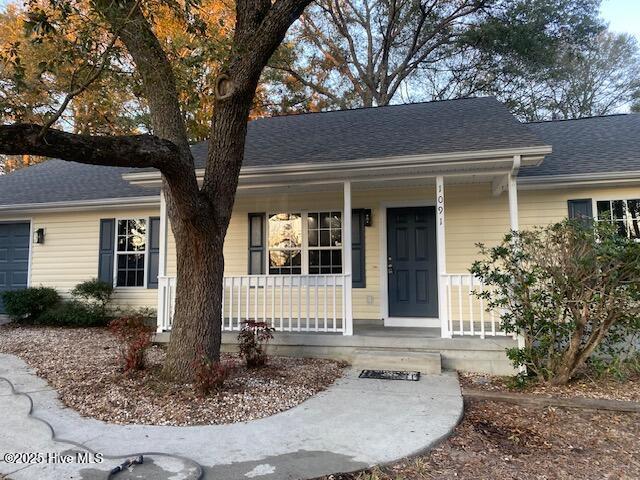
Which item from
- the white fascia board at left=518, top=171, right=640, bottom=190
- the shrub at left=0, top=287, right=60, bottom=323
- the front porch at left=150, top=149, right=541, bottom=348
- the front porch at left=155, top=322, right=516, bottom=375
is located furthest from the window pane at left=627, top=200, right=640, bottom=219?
the shrub at left=0, top=287, right=60, bottom=323

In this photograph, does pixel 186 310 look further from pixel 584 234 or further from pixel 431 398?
pixel 584 234

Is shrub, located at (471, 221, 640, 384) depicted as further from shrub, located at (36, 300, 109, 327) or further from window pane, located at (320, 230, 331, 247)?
shrub, located at (36, 300, 109, 327)

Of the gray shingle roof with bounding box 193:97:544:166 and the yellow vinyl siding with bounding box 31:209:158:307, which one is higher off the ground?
the gray shingle roof with bounding box 193:97:544:166

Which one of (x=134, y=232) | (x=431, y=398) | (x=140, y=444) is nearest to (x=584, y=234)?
(x=431, y=398)

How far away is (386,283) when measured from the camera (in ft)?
24.5

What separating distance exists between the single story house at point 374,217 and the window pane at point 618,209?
0.6 inches

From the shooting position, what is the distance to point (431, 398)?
14.5ft

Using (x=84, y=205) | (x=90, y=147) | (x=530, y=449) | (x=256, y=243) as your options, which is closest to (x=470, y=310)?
Answer: (x=530, y=449)

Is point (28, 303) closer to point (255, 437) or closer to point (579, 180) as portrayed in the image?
point (255, 437)

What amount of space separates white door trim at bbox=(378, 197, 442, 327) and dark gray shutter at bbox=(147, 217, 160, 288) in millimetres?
4813

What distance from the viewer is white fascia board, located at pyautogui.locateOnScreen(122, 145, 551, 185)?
5.53m

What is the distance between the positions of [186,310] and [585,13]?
17528mm

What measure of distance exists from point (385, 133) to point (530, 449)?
545 centimetres

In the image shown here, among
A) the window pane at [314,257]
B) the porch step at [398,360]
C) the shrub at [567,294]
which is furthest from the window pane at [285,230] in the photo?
the shrub at [567,294]
